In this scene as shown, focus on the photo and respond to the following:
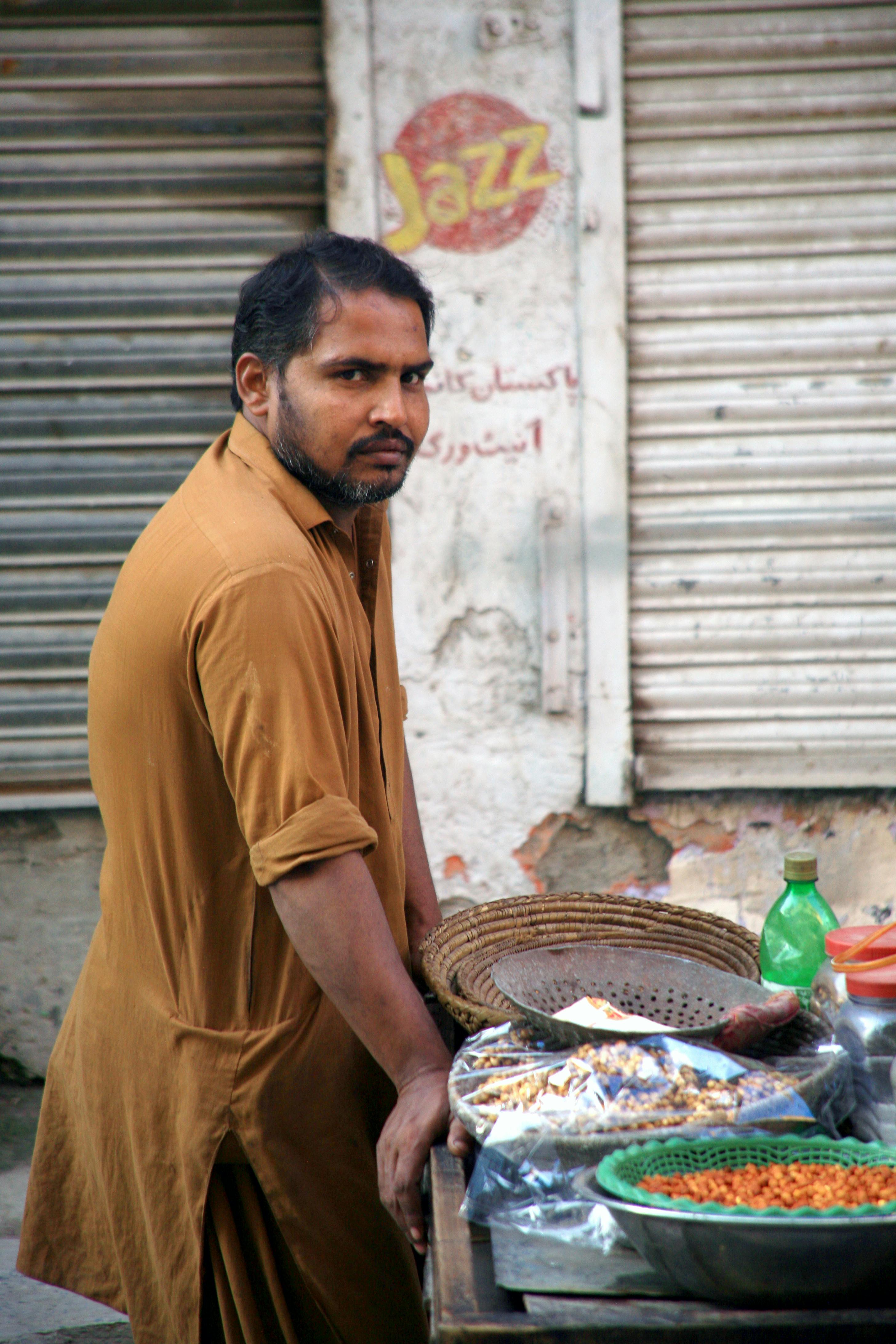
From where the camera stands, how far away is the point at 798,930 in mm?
1545

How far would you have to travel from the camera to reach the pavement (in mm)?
2520

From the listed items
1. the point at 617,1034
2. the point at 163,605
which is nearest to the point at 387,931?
the point at 617,1034

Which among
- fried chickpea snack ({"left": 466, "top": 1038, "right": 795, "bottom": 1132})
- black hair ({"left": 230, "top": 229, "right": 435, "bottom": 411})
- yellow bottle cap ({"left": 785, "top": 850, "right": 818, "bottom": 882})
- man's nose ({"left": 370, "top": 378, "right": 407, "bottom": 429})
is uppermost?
black hair ({"left": 230, "top": 229, "right": 435, "bottom": 411})

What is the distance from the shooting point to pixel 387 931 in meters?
1.42

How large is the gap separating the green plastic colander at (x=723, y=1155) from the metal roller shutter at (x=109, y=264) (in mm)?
2786

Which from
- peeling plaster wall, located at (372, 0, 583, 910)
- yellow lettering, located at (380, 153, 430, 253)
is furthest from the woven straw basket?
yellow lettering, located at (380, 153, 430, 253)

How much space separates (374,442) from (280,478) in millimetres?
156

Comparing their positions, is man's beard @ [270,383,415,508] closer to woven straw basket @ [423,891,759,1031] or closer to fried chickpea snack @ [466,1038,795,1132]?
woven straw basket @ [423,891,759,1031]

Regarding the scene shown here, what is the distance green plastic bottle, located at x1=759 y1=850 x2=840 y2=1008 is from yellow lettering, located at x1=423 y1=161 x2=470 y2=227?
2.46 m

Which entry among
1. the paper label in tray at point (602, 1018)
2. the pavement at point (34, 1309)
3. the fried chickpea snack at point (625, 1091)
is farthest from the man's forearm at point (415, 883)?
the pavement at point (34, 1309)

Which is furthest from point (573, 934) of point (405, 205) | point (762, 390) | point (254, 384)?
point (405, 205)

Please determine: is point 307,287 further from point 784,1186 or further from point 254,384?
point 784,1186

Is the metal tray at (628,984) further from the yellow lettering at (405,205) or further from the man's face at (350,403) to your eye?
the yellow lettering at (405,205)

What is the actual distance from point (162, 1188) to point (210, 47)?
10.3ft
